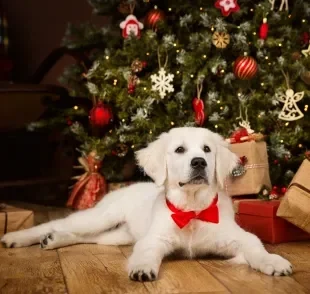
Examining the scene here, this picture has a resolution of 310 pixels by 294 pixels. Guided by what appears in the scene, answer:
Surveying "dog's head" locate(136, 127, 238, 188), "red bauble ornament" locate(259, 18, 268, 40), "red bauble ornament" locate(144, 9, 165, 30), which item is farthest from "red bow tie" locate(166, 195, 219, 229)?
"red bauble ornament" locate(144, 9, 165, 30)

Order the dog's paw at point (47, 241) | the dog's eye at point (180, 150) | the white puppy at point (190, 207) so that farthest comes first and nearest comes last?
the dog's paw at point (47, 241)
the dog's eye at point (180, 150)
the white puppy at point (190, 207)

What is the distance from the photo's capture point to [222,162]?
240 centimetres

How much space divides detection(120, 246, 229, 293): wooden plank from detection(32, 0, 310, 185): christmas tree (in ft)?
4.40

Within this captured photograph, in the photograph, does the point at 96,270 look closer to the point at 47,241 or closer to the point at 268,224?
the point at 47,241

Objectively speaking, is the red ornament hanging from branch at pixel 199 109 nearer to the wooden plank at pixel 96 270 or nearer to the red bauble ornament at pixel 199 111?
the red bauble ornament at pixel 199 111

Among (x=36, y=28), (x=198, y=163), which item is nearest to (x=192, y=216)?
(x=198, y=163)

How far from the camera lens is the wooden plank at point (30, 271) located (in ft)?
6.35

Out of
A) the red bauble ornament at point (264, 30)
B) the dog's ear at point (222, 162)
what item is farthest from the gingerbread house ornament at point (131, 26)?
the dog's ear at point (222, 162)

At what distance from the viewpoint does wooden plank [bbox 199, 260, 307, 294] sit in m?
1.84

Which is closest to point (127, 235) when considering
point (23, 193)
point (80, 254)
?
point (80, 254)

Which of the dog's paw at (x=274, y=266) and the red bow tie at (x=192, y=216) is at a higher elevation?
the red bow tie at (x=192, y=216)

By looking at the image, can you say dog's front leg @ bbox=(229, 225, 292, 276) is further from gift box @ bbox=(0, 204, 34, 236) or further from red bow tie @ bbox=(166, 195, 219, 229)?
gift box @ bbox=(0, 204, 34, 236)

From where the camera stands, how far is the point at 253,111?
11.4 feet

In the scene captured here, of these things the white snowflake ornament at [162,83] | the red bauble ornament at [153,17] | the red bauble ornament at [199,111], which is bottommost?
the red bauble ornament at [199,111]
